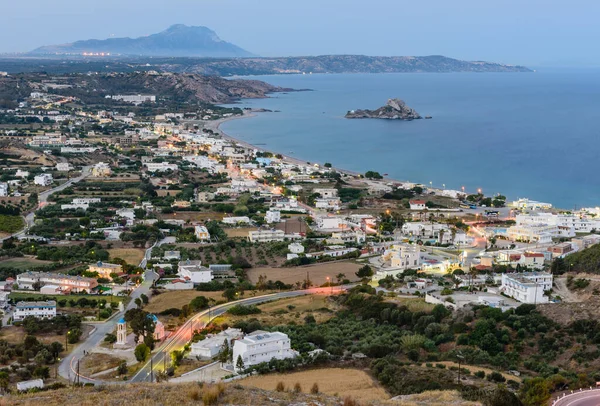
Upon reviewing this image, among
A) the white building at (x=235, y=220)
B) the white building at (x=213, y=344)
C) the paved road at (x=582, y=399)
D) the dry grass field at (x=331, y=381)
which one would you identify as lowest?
the white building at (x=235, y=220)

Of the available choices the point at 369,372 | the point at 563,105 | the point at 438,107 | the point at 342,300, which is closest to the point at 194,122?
the point at 438,107

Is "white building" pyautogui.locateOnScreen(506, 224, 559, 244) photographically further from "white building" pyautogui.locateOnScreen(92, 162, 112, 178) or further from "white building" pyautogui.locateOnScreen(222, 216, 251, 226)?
"white building" pyautogui.locateOnScreen(92, 162, 112, 178)

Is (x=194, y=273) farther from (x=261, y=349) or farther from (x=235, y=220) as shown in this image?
(x=235, y=220)

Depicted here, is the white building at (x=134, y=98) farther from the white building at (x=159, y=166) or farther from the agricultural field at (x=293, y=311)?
the agricultural field at (x=293, y=311)

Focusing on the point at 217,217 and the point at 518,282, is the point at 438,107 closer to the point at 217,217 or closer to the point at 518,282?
the point at 217,217

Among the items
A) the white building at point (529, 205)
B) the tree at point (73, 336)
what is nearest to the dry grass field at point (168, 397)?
the tree at point (73, 336)

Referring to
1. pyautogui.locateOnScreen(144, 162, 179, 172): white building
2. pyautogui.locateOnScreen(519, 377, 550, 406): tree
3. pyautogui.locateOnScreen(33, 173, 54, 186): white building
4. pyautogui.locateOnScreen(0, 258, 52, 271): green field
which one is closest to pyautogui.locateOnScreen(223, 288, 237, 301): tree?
pyautogui.locateOnScreen(0, 258, 52, 271): green field
